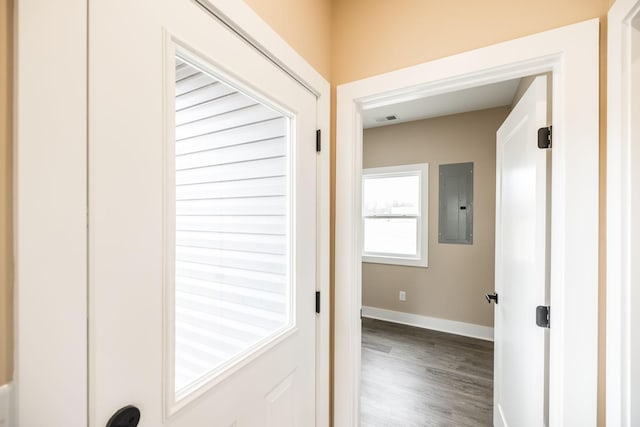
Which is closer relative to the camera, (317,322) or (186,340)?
(186,340)

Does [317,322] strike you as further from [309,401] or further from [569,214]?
[569,214]

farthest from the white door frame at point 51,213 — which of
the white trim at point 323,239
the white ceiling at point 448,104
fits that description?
the white ceiling at point 448,104

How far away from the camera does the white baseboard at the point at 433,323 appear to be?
3193 mm

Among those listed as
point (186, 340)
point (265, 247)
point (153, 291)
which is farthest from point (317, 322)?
point (153, 291)

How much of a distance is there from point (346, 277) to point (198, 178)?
85 cm

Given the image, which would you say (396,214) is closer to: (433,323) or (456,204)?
(456,204)

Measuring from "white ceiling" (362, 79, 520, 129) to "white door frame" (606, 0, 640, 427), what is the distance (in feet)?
5.77

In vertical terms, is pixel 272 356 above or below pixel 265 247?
below

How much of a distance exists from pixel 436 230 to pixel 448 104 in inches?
58.7

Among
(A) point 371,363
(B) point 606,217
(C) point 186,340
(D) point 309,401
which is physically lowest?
(A) point 371,363

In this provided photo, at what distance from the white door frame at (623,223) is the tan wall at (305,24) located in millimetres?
1043

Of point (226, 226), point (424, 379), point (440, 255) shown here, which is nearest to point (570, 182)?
point (226, 226)

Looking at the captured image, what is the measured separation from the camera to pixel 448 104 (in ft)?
9.86

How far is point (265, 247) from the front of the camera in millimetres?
1004
